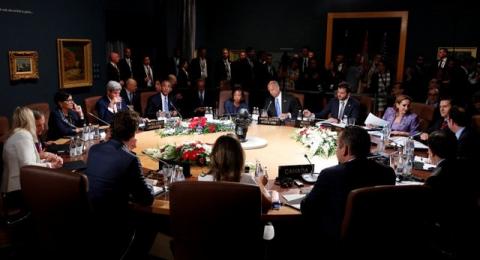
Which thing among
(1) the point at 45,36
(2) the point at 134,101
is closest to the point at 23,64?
(1) the point at 45,36

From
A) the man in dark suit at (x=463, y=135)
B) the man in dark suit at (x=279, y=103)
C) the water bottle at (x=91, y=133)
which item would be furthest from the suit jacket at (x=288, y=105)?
the water bottle at (x=91, y=133)

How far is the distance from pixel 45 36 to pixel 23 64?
0.62 m

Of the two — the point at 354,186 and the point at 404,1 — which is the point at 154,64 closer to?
the point at 404,1

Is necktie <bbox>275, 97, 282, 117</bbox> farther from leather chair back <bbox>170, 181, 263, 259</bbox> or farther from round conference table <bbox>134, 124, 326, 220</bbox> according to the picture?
leather chair back <bbox>170, 181, 263, 259</bbox>

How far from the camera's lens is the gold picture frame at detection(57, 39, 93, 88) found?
23.9 ft

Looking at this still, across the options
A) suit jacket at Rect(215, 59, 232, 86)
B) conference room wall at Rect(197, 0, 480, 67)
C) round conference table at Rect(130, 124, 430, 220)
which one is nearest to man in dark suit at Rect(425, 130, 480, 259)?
round conference table at Rect(130, 124, 430, 220)

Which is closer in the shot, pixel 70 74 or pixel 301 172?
pixel 301 172

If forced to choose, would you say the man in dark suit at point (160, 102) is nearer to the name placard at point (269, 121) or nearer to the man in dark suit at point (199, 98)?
the man in dark suit at point (199, 98)

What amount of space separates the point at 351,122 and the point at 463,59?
4.98 meters

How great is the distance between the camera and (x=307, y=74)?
8.82m

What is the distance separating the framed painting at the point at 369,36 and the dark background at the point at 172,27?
6.1 inches

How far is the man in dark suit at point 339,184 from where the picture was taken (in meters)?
2.39

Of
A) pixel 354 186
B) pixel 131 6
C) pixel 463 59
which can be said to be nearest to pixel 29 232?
pixel 354 186

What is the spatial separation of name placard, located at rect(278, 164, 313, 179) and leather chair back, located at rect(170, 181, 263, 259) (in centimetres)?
87
